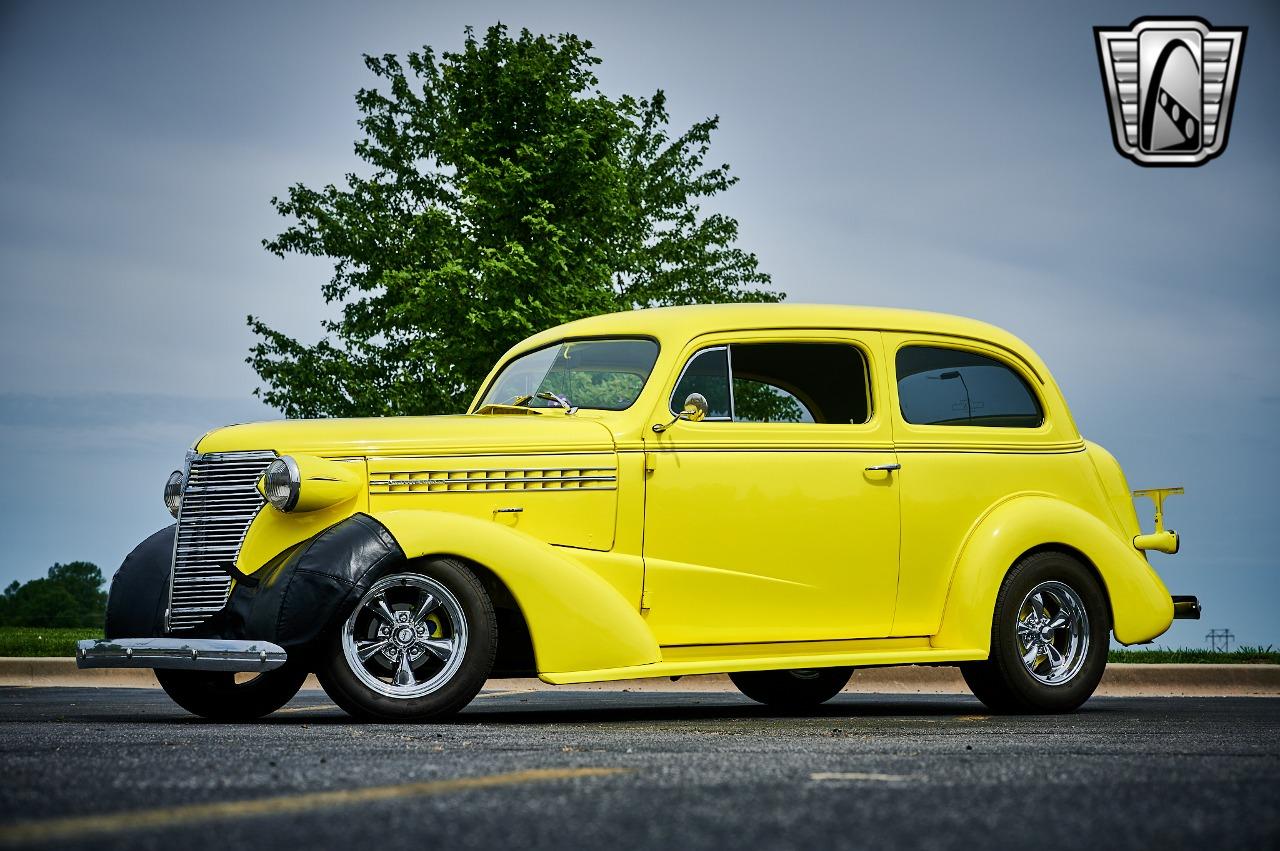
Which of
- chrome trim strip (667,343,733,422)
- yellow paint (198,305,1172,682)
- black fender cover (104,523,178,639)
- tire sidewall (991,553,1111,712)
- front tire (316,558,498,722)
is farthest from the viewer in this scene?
tire sidewall (991,553,1111,712)

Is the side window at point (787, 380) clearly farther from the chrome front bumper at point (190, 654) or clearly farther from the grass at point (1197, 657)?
the grass at point (1197, 657)

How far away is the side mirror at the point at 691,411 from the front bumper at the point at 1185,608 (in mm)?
3549

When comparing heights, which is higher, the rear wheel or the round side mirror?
the round side mirror

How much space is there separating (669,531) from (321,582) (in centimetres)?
191

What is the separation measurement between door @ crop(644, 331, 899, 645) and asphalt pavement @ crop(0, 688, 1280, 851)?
0.89 meters

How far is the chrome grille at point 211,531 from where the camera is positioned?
24.8 feet

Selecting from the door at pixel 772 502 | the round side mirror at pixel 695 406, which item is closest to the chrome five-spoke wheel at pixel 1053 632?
the door at pixel 772 502

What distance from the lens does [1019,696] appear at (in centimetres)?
866

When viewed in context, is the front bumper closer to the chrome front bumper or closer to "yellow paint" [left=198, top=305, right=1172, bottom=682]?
"yellow paint" [left=198, top=305, right=1172, bottom=682]

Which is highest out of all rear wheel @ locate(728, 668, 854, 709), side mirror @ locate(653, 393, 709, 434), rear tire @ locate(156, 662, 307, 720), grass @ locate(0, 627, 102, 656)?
side mirror @ locate(653, 393, 709, 434)

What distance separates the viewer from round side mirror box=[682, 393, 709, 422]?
26.2 ft

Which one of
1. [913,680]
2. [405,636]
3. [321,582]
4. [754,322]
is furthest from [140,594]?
[913,680]

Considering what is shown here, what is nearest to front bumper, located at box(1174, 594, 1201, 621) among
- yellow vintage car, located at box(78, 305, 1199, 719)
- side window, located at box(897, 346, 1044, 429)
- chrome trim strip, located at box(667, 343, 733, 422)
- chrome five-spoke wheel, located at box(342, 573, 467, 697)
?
yellow vintage car, located at box(78, 305, 1199, 719)

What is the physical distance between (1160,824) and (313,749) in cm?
310
